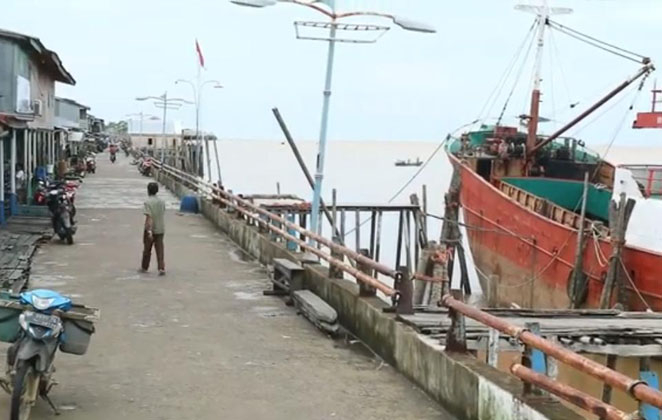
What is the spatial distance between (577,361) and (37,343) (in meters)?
3.81

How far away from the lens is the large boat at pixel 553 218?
17875mm

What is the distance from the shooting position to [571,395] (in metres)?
4.67

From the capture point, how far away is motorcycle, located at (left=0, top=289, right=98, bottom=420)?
5.85m

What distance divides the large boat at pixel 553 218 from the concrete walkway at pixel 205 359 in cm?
885

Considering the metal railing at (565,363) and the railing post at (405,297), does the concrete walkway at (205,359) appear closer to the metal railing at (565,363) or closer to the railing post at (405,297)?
the railing post at (405,297)

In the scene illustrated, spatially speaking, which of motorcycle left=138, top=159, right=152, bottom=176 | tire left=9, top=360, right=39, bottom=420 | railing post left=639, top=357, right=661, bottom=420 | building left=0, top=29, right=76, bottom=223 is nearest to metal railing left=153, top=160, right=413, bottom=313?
railing post left=639, top=357, right=661, bottom=420

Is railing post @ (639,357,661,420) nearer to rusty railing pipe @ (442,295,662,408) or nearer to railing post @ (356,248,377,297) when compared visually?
rusty railing pipe @ (442,295,662,408)

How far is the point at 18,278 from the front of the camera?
11414mm

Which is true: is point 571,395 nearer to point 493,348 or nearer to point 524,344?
point 524,344

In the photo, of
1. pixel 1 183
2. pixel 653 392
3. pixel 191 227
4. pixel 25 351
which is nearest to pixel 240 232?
pixel 191 227

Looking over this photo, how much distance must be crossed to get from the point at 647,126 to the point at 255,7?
14832 mm

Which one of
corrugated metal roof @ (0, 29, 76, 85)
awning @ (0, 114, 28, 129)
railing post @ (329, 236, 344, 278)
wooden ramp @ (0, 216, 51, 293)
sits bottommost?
wooden ramp @ (0, 216, 51, 293)

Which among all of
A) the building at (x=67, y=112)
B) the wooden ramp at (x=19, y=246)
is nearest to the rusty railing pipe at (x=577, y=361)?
the wooden ramp at (x=19, y=246)

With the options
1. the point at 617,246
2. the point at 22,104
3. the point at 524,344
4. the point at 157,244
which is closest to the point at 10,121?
the point at 157,244
